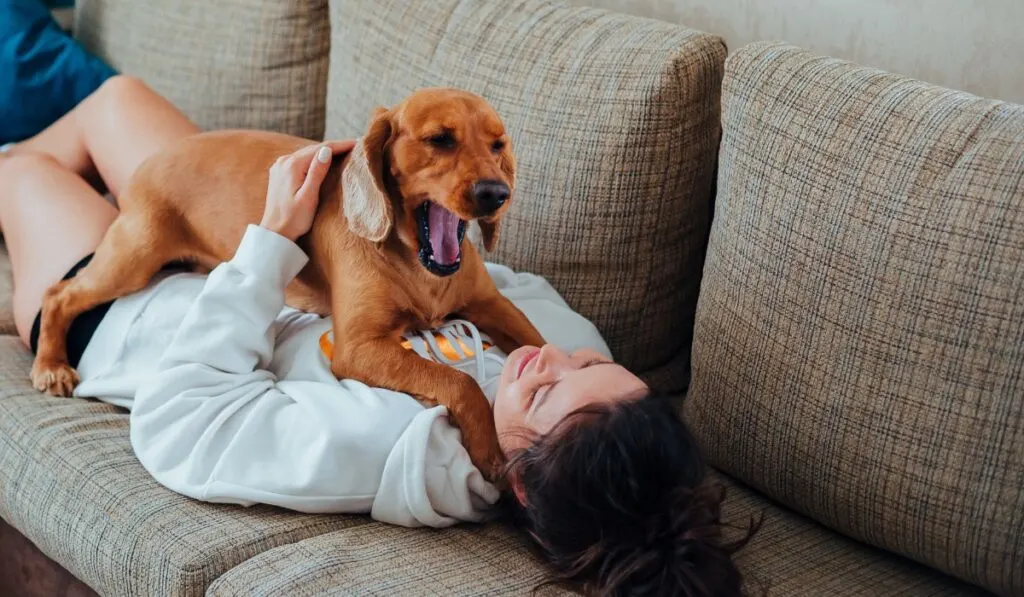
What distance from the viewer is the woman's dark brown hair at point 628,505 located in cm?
117

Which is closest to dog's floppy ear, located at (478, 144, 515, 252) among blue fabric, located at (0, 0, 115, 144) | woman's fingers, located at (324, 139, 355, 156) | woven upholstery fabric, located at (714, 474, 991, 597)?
woman's fingers, located at (324, 139, 355, 156)

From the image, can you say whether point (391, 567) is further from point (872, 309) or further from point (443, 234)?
point (872, 309)

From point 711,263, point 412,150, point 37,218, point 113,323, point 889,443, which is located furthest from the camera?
point 37,218

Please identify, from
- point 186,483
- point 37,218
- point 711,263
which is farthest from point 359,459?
point 37,218

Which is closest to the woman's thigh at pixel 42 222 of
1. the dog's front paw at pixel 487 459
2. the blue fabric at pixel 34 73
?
the blue fabric at pixel 34 73

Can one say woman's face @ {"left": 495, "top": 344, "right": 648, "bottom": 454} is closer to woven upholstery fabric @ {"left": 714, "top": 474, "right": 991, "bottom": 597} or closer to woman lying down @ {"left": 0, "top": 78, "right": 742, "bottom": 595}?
woman lying down @ {"left": 0, "top": 78, "right": 742, "bottom": 595}

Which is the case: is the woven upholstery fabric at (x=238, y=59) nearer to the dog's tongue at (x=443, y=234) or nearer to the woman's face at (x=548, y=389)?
the dog's tongue at (x=443, y=234)

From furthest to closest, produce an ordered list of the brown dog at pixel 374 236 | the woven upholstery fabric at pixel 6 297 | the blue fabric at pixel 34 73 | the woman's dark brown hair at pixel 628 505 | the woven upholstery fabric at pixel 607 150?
1. the blue fabric at pixel 34 73
2. the woven upholstery fabric at pixel 6 297
3. the woven upholstery fabric at pixel 607 150
4. the brown dog at pixel 374 236
5. the woman's dark brown hair at pixel 628 505

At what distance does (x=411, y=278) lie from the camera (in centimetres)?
157

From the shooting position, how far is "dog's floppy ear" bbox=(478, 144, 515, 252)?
1.53 metres

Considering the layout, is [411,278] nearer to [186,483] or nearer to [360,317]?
[360,317]

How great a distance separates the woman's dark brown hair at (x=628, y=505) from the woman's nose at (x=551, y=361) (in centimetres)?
11

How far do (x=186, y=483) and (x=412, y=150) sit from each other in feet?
1.72

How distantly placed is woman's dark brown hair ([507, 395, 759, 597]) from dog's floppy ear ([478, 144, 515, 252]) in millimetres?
387
